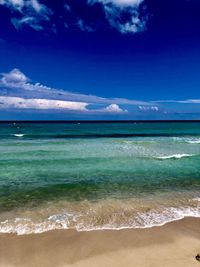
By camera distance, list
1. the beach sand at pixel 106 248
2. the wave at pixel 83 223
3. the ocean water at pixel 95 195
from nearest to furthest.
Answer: the beach sand at pixel 106 248 < the wave at pixel 83 223 < the ocean water at pixel 95 195

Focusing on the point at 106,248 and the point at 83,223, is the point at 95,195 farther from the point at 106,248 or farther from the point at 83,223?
the point at 106,248

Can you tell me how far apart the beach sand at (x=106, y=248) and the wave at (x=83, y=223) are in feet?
1.16

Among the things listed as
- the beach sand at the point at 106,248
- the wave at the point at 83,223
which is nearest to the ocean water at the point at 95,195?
the wave at the point at 83,223

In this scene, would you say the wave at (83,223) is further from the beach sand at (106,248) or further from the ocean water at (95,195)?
the beach sand at (106,248)

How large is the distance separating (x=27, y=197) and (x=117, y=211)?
415 centimetres

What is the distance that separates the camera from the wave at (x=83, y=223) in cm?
962

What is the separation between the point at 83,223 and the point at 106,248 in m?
2.03

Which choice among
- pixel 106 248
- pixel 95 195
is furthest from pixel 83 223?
pixel 95 195

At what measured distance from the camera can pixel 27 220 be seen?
33.9ft

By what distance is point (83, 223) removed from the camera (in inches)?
398

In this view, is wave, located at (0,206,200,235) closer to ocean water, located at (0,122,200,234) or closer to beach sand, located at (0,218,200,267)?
ocean water, located at (0,122,200,234)

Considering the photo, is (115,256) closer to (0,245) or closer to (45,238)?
(45,238)

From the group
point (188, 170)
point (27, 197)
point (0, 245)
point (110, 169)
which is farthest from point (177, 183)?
point (0, 245)

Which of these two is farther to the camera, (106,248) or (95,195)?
(95,195)
